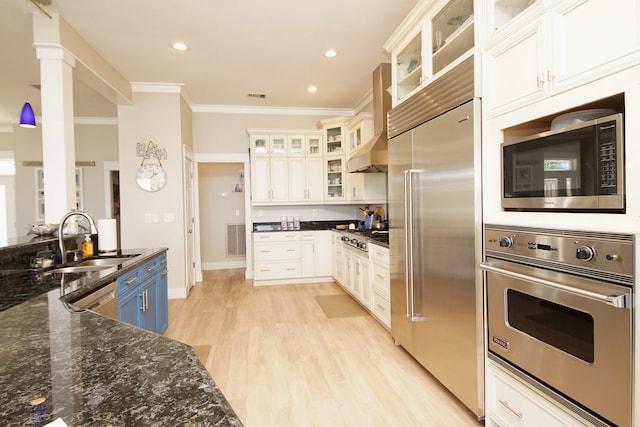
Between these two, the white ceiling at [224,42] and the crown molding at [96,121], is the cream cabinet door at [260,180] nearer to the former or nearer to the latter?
the white ceiling at [224,42]

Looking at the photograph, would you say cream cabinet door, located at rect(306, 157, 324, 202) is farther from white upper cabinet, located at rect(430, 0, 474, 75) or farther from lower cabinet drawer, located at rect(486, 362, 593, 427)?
lower cabinet drawer, located at rect(486, 362, 593, 427)

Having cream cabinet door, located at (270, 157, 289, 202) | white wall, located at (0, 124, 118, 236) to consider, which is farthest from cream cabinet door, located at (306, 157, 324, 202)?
white wall, located at (0, 124, 118, 236)

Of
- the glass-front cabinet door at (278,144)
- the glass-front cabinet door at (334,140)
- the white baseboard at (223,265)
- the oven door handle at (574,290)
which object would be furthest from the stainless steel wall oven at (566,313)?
the white baseboard at (223,265)

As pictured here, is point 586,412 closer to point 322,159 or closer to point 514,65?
point 514,65

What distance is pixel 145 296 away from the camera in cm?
271

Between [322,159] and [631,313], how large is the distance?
4.76 meters

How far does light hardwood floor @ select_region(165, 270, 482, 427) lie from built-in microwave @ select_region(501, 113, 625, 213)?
1.36 metres

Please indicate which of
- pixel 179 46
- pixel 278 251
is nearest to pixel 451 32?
pixel 179 46

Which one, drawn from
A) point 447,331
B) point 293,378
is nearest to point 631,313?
point 447,331

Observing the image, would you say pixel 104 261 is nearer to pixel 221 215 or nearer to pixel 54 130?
pixel 54 130

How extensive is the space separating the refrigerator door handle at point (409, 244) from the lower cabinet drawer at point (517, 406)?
70cm

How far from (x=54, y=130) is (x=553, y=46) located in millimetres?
3589

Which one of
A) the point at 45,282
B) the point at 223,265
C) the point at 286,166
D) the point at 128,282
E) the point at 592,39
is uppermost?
the point at 286,166

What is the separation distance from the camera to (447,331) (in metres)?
2.07
